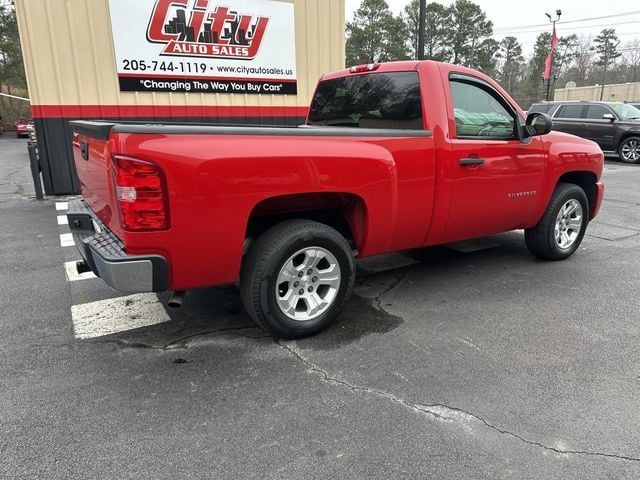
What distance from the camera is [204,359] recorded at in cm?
324

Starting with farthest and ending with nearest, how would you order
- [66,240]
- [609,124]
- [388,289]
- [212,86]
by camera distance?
[609,124]
[212,86]
[66,240]
[388,289]

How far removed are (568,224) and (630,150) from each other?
1154 cm

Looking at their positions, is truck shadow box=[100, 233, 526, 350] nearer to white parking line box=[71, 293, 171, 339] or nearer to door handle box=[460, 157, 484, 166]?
white parking line box=[71, 293, 171, 339]


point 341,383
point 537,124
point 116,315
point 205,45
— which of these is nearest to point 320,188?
point 341,383

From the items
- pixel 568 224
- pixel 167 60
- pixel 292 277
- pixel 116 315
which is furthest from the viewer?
pixel 167 60

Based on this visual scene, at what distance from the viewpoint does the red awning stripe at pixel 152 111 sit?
338 inches

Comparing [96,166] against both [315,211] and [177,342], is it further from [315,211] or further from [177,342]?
[315,211]

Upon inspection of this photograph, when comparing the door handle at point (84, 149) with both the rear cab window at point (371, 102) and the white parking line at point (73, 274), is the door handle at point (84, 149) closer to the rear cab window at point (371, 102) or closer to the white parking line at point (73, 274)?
the white parking line at point (73, 274)

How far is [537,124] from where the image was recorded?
431 centimetres

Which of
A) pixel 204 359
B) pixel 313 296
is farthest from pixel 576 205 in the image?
pixel 204 359

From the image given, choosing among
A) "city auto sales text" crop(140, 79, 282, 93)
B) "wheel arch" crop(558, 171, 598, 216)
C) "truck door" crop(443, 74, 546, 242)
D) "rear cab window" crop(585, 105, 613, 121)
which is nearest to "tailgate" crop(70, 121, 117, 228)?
"truck door" crop(443, 74, 546, 242)

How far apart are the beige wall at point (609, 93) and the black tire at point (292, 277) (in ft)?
190

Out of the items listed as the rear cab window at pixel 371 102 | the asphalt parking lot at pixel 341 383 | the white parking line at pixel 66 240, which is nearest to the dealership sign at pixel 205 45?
the white parking line at pixel 66 240

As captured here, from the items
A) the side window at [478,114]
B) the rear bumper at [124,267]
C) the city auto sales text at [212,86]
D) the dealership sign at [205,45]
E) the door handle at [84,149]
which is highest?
the dealership sign at [205,45]
